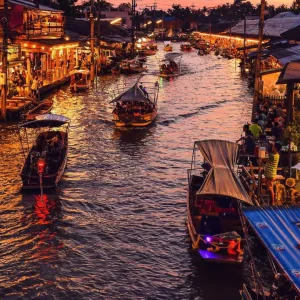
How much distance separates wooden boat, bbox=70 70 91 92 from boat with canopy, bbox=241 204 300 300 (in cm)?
3982

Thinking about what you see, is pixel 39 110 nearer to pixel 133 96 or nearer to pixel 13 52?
pixel 133 96

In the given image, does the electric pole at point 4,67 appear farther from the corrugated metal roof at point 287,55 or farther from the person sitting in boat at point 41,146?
the corrugated metal roof at point 287,55

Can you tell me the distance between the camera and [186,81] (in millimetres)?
61156

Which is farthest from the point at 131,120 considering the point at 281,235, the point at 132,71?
the point at 132,71

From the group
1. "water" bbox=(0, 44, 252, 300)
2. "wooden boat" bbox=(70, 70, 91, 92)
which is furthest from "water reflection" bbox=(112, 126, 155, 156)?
"wooden boat" bbox=(70, 70, 91, 92)

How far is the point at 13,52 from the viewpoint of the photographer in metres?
41.6

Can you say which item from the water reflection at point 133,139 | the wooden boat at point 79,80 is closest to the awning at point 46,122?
the water reflection at point 133,139

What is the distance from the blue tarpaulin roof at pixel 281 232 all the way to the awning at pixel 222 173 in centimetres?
415

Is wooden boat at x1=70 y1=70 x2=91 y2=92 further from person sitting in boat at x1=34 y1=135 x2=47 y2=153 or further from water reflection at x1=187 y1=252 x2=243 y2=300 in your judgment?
water reflection at x1=187 y1=252 x2=243 y2=300

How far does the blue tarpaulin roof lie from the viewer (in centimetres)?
922

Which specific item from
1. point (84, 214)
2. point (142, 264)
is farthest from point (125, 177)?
point (142, 264)

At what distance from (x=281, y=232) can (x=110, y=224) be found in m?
9.83

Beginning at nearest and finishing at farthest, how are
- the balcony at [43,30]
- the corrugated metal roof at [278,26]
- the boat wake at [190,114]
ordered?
the boat wake at [190,114] < the balcony at [43,30] < the corrugated metal roof at [278,26]

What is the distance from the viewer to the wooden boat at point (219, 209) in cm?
1504
